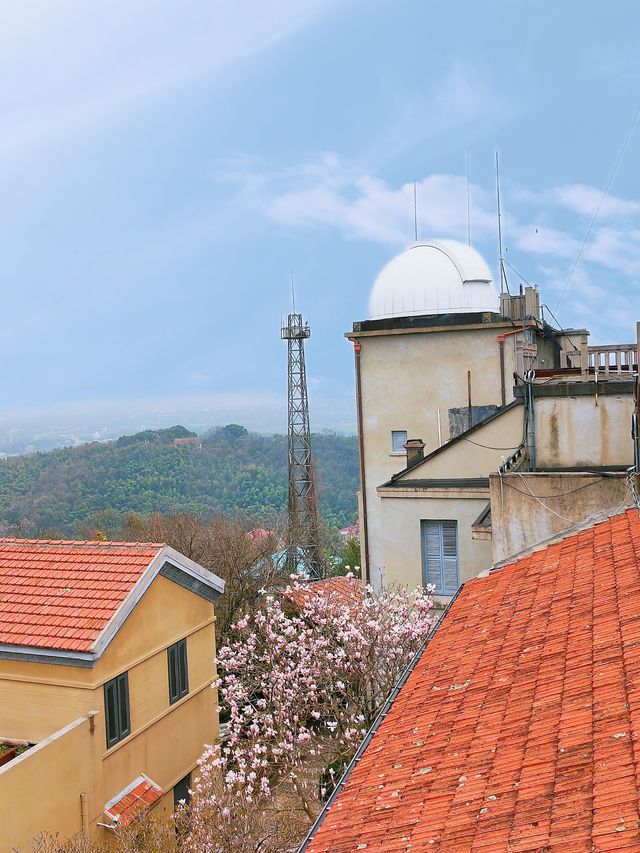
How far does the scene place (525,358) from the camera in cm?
2320

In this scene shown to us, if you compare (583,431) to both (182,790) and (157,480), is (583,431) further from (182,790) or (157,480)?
(157,480)

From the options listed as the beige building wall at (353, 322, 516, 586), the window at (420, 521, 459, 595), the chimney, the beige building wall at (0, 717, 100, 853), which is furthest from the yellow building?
the beige building wall at (353, 322, 516, 586)

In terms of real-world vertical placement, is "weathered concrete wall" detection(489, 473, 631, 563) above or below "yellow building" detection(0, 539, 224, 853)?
above

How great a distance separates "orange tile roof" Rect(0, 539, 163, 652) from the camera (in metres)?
14.1

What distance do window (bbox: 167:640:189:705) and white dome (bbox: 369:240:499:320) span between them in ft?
45.2

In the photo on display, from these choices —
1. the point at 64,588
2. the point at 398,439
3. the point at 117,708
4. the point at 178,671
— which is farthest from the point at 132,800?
the point at 398,439

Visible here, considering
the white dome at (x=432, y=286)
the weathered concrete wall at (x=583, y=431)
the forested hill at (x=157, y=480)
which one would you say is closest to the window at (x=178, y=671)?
the weathered concrete wall at (x=583, y=431)

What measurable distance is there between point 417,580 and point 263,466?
8226 centimetres

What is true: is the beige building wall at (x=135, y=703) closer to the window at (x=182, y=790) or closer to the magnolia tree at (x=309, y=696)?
the window at (x=182, y=790)

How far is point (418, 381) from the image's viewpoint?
25.8m

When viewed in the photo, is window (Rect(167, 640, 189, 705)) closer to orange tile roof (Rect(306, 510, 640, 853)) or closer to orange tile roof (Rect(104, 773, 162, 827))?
orange tile roof (Rect(104, 773, 162, 827))

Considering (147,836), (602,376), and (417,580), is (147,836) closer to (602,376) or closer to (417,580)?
(417,580)

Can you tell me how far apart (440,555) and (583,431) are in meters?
4.93

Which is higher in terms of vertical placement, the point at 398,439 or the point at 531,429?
the point at 531,429
